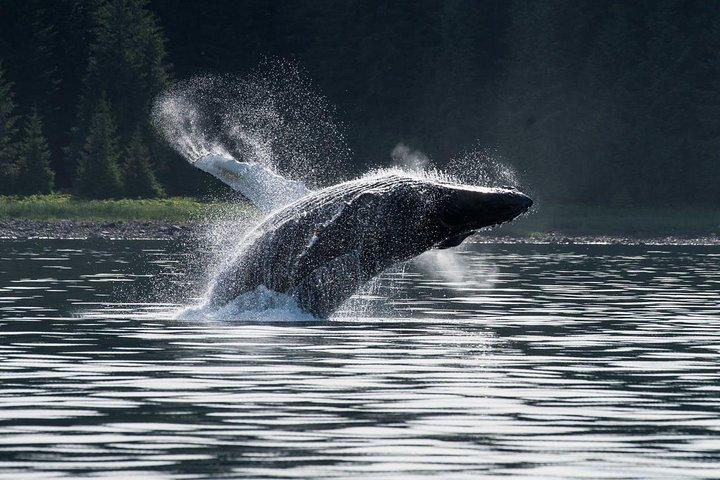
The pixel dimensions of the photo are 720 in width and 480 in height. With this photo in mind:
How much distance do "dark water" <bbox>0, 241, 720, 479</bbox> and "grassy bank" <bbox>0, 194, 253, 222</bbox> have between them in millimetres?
46460

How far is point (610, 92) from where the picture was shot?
111m

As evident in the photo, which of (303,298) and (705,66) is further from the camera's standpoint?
(705,66)

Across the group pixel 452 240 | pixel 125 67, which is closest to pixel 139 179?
pixel 125 67

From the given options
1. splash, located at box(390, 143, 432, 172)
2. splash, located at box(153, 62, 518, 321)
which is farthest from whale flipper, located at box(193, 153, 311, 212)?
splash, located at box(390, 143, 432, 172)

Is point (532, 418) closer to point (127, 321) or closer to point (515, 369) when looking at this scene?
point (515, 369)

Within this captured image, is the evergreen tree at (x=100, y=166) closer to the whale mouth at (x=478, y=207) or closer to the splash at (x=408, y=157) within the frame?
the splash at (x=408, y=157)

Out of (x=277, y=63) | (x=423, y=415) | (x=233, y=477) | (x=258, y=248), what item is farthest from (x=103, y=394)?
(x=277, y=63)

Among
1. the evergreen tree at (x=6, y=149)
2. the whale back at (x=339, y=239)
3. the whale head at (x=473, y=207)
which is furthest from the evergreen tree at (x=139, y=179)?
the whale head at (x=473, y=207)

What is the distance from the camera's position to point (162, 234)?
7831 cm

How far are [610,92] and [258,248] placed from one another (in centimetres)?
8506

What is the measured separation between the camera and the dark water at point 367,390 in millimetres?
15578

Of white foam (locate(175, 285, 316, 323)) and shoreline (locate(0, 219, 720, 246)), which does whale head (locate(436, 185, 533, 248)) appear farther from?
shoreline (locate(0, 219, 720, 246))

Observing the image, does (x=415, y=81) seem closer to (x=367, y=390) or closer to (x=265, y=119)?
(x=265, y=119)

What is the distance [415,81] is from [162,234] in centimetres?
4771
